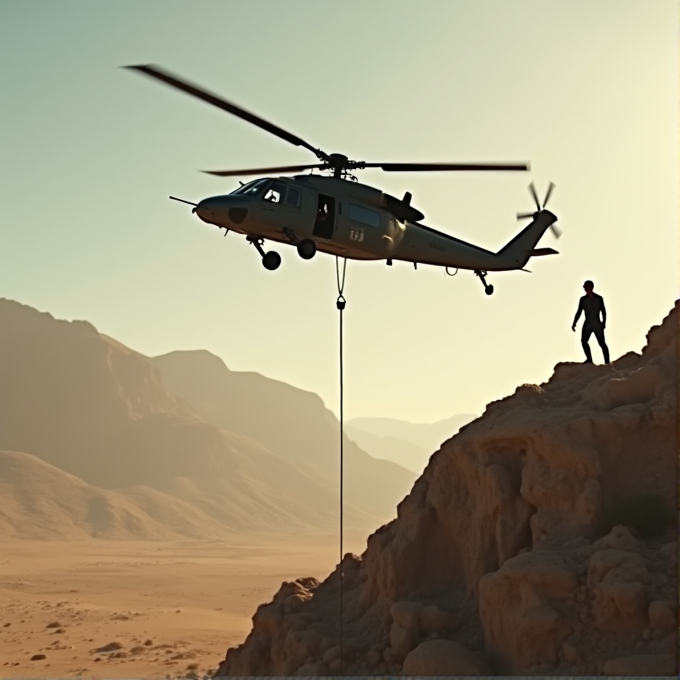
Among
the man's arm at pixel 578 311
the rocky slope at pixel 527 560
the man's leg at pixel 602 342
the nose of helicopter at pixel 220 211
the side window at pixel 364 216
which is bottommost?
the rocky slope at pixel 527 560

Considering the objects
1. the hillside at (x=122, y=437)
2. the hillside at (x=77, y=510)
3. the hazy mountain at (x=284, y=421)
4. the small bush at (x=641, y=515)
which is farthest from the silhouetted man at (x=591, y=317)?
the hazy mountain at (x=284, y=421)

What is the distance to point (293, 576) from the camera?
2323 inches

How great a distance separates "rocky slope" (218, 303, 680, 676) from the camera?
1195 centimetres

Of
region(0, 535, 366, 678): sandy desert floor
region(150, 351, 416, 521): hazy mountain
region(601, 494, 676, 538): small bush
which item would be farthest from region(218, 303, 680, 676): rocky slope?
region(150, 351, 416, 521): hazy mountain

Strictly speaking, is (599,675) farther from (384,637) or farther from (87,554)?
(87,554)

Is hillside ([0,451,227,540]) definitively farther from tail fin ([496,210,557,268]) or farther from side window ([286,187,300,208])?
side window ([286,187,300,208])

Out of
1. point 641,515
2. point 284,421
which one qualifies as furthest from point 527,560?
point 284,421

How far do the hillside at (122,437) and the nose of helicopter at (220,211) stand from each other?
7960cm

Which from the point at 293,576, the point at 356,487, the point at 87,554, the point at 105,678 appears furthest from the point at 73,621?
the point at 356,487

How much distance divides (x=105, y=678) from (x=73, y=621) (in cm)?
1267

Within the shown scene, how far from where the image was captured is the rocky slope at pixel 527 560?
11945mm

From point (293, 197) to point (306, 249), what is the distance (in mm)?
889

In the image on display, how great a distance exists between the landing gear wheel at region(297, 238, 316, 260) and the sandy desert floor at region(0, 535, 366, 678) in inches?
536

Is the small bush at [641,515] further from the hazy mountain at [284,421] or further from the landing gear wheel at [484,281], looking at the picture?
the hazy mountain at [284,421]
